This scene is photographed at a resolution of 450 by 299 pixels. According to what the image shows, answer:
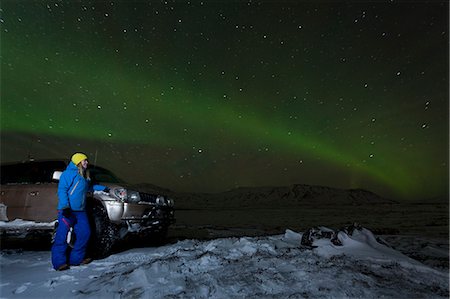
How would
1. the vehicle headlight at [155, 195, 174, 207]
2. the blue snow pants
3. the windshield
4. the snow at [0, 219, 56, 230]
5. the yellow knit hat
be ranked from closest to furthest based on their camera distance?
the blue snow pants
the yellow knit hat
the snow at [0, 219, 56, 230]
the vehicle headlight at [155, 195, 174, 207]
the windshield

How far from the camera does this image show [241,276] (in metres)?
3.21

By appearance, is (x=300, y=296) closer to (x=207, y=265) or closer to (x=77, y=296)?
(x=207, y=265)

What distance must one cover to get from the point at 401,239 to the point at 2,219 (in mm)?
9231

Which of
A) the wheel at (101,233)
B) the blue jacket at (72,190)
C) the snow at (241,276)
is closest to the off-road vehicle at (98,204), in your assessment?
the wheel at (101,233)

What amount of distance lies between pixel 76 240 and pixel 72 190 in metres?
0.76

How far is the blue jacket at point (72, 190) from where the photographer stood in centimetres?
411

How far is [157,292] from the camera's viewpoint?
2.79 metres

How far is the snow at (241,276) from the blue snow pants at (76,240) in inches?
6.6

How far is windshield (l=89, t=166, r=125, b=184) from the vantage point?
19.4 feet

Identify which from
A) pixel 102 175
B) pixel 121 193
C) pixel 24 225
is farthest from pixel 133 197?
pixel 24 225

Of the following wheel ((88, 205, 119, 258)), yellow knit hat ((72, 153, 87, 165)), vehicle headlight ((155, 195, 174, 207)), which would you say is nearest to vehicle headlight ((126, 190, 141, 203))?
wheel ((88, 205, 119, 258))

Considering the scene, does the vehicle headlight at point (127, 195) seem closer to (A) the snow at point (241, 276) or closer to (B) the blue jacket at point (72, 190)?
A: (B) the blue jacket at point (72, 190)

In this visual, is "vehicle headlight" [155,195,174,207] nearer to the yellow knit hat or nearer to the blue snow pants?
the blue snow pants

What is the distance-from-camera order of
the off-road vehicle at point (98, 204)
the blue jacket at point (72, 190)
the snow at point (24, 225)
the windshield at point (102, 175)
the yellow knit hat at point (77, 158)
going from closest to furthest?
the blue jacket at point (72, 190) < the yellow knit hat at point (77, 158) < the off-road vehicle at point (98, 204) < the snow at point (24, 225) < the windshield at point (102, 175)
